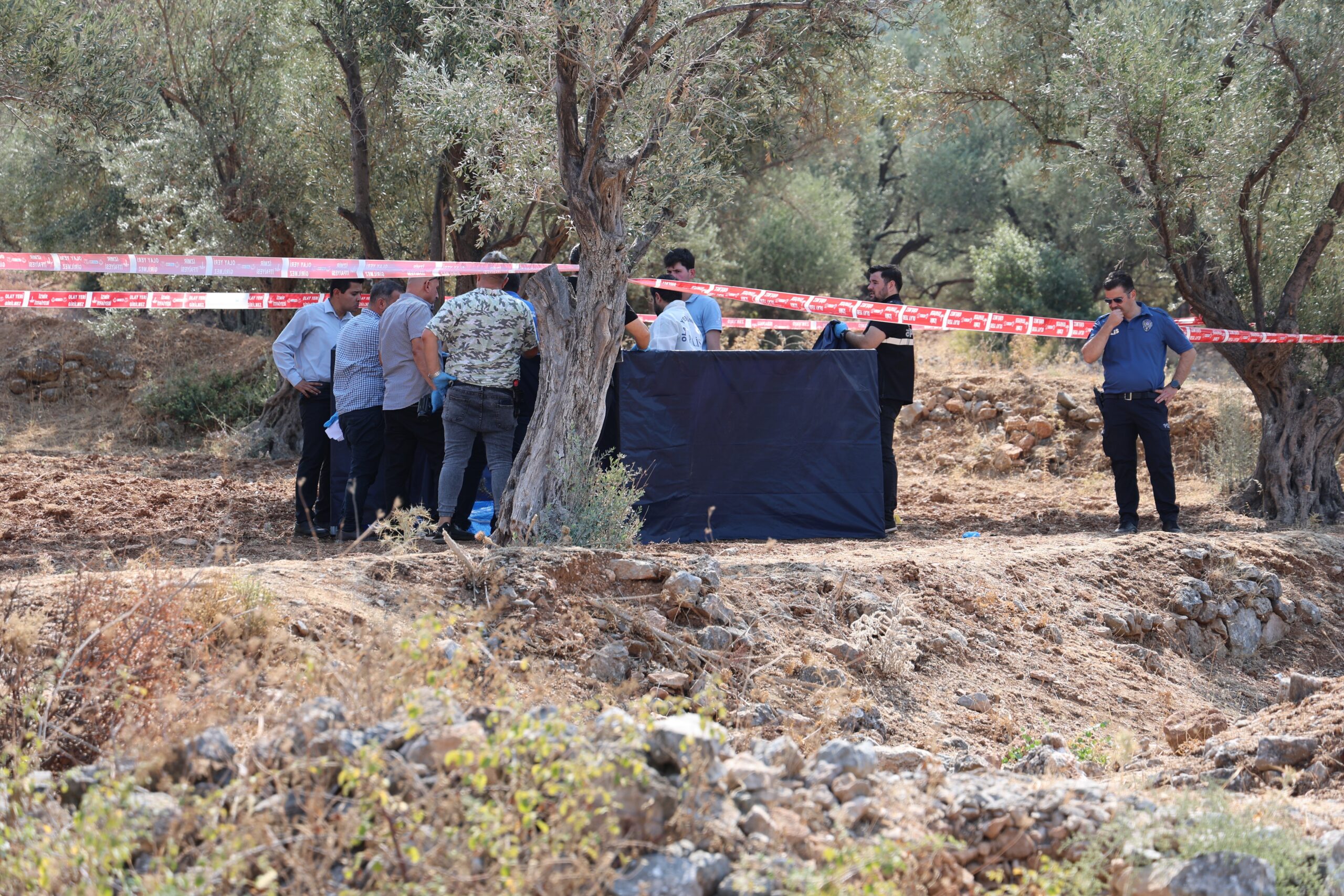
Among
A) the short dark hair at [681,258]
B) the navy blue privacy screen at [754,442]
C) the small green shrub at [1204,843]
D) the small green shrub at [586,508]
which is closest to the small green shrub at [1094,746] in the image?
the small green shrub at [1204,843]

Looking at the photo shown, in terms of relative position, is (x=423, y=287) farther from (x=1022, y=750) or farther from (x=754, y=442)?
(x=1022, y=750)

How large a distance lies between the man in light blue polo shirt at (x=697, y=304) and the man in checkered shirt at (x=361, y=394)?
79.8 inches

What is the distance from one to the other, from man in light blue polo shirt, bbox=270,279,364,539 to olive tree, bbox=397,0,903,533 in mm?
1438

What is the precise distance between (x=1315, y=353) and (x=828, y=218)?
1117 cm

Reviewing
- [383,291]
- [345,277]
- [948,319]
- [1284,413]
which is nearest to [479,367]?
[383,291]

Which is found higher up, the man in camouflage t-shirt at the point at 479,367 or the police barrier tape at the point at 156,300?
the police barrier tape at the point at 156,300

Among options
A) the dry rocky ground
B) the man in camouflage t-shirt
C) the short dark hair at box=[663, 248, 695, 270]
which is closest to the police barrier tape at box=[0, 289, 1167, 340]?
the dry rocky ground

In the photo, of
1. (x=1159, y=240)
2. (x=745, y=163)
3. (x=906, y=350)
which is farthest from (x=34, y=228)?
(x=1159, y=240)

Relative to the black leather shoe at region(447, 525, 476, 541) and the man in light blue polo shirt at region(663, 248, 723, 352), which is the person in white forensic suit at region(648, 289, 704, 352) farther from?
the black leather shoe at region(447, 525, 476, 541)

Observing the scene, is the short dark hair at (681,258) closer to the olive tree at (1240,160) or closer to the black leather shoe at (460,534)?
the black leather shoe at (460,534)

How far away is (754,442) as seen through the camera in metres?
7.55

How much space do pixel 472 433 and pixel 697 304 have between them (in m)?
2.09

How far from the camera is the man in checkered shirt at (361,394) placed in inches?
281

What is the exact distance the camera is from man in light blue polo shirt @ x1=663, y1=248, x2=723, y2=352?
25.3 feet
